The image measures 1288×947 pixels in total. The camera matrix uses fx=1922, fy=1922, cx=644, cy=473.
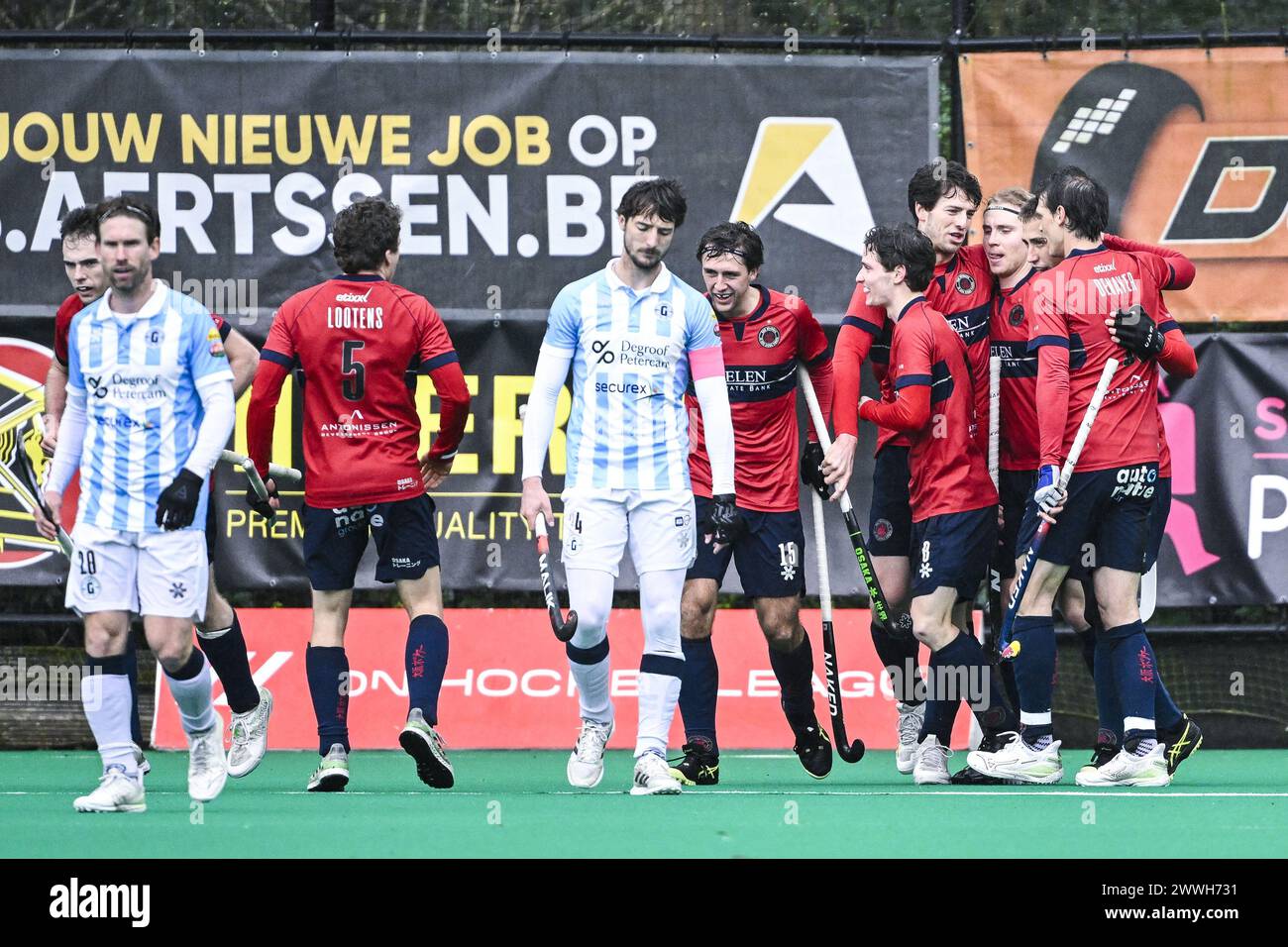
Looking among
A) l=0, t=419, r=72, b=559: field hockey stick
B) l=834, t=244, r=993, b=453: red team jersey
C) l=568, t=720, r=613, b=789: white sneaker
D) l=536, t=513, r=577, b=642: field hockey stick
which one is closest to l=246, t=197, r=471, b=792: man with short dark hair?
l=536, t=513, r=577, b=642: field hockey stick

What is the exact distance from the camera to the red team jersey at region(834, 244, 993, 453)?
7.20 m

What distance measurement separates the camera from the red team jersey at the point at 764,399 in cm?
725

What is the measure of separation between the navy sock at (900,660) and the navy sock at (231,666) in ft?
7.81

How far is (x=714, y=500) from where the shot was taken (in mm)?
6516

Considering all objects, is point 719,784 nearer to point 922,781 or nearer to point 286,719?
point 922,781

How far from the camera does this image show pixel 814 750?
7277mm

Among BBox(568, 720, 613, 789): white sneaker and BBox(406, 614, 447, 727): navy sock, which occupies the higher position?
BBox(406, 614, 447, 727): navy sock

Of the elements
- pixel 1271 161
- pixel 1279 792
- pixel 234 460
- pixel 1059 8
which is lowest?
pixel 1279 792

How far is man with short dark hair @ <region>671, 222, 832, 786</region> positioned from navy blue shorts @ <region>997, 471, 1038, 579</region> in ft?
2.82

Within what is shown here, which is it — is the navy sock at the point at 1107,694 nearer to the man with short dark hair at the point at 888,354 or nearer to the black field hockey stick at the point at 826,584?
the man with short dark hair at the point at 888,354

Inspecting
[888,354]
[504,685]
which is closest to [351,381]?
[888,354]

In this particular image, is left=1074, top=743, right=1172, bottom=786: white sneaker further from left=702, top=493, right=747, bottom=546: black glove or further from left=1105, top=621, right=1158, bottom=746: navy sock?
left=702, top=493, right=747, bottom=546: black glove

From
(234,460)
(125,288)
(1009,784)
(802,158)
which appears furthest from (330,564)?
(802,158)

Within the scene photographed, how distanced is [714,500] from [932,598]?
3.40 ft
